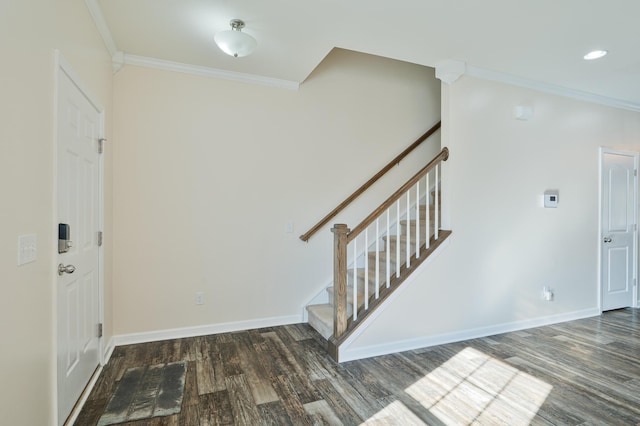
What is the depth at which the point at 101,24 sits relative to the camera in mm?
2514

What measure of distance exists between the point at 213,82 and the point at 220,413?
2.94 m

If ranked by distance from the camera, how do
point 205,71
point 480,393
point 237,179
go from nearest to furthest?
point 480,393 < point 205,71 < point 237,179

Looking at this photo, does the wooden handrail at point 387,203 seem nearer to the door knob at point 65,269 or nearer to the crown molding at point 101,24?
the door knob at point 65,269

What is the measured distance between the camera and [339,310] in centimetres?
282

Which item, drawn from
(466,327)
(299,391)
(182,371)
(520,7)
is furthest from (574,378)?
(182,371)

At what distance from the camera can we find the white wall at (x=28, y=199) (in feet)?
4.21

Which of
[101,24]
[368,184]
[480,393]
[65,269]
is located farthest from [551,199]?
[101,24]

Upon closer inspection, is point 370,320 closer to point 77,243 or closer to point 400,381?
point 400,381

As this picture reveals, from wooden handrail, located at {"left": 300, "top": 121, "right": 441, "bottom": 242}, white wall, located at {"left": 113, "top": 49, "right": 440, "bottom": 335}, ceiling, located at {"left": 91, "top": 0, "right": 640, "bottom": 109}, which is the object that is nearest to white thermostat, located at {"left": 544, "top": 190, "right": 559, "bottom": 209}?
ceiling, located at {"left": 91, "top": 0, "right": 640, "bottom": 109}

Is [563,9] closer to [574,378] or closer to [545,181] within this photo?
[545,181]

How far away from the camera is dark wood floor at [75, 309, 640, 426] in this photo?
2.08 m

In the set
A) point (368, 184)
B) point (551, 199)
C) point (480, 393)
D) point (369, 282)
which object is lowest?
point (480, 393)

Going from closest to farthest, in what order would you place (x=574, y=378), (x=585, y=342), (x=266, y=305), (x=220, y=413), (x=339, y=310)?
1. (x=220, y=413)
2. (x=574, y=378)
3. (x=339, y=310)
4. (x=585, y=342)
5. (x=266, y=305)

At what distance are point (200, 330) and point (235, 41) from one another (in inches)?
105
